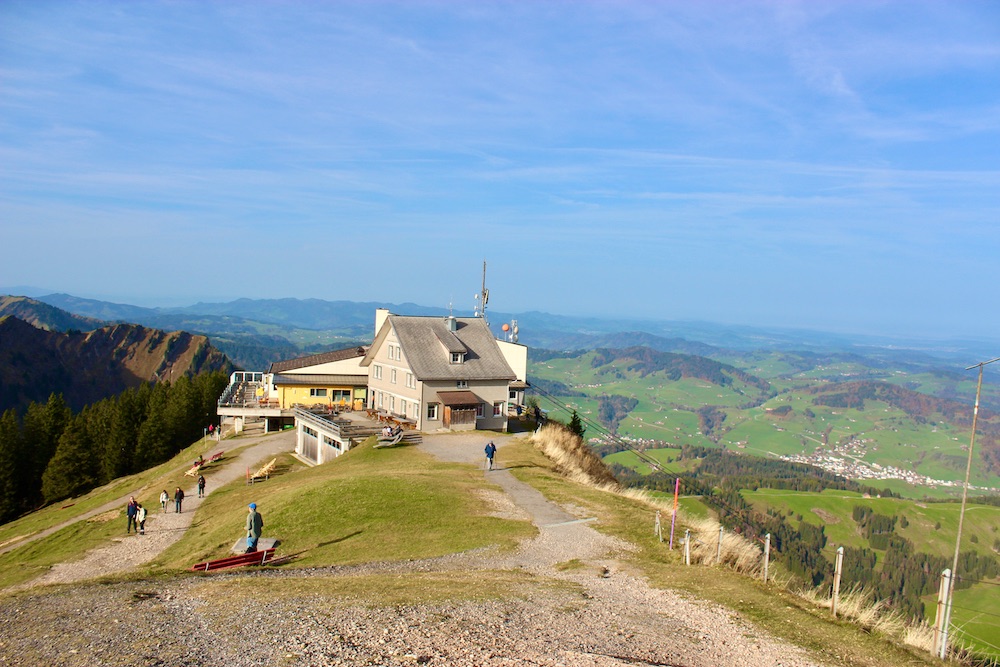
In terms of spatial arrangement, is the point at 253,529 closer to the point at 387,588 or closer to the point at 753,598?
the point at 387,588

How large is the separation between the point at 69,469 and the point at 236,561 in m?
58.1

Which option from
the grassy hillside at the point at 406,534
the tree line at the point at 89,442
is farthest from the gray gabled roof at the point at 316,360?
the tree line at the point at 89,442

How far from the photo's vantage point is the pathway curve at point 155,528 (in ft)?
100

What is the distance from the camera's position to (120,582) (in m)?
18.6

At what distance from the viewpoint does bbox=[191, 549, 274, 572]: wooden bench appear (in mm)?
22812

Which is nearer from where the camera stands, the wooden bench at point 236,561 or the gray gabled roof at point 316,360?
the wooden bench at point 236,561

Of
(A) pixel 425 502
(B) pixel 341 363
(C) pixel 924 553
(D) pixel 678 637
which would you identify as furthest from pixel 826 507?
(D) pixel 678 637

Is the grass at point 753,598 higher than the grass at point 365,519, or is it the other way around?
the grass at point 753,598

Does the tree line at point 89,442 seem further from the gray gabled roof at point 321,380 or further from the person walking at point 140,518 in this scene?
the person walking at point 140,518

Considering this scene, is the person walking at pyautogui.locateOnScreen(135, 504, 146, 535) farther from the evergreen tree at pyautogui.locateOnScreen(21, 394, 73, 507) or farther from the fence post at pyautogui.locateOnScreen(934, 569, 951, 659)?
the evergreen tree at pyautogui.locateOnScreen(21, 394, 73, 507)

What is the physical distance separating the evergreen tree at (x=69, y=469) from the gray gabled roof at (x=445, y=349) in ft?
118

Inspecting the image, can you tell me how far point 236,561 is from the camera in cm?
2333

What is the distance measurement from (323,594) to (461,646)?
554cm

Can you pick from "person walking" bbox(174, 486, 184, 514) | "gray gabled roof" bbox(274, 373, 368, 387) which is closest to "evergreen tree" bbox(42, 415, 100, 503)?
"gray gabled roof" bbox(274, 373, 368, 387)
